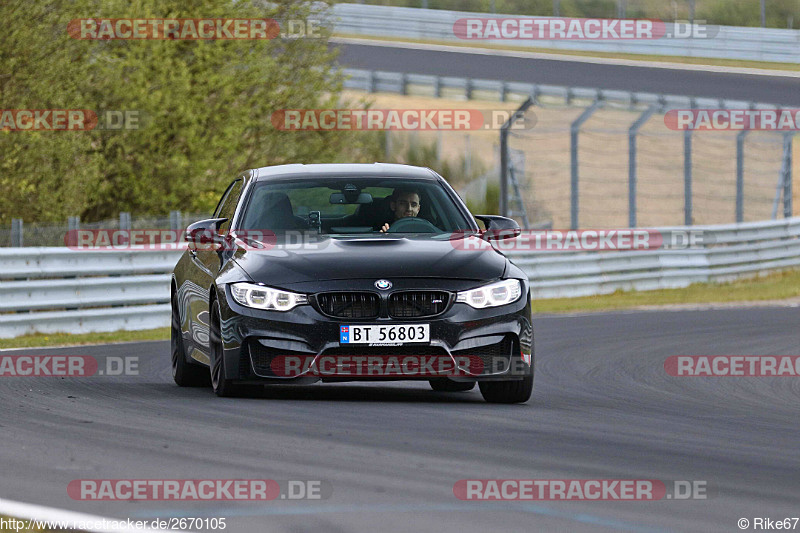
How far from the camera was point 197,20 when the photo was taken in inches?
1130

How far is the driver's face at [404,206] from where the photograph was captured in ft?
34.1

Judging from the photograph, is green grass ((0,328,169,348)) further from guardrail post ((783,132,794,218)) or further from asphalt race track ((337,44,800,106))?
asphalt race track ((337,44,800,106))

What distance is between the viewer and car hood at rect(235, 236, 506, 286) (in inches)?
362

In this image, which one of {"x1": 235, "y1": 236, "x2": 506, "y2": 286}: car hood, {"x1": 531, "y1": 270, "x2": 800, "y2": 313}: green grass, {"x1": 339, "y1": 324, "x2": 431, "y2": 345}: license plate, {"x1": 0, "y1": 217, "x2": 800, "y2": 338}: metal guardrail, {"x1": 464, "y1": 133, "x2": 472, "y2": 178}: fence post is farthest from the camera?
{"x1": 464, "y1": 133, "x2": 472, "y2": 178}: fence post

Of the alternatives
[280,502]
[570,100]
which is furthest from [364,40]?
[280,502]

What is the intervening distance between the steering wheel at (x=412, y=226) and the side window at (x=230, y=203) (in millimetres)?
1164

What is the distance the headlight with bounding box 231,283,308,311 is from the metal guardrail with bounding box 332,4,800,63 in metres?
37.6

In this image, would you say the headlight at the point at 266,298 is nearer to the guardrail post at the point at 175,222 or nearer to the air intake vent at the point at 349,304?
the air intake vent at the point at 349,304

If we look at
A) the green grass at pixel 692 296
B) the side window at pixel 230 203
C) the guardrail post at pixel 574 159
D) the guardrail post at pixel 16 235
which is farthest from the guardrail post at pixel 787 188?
the side window at pixel 230 203

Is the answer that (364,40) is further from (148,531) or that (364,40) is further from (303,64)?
(148,531)

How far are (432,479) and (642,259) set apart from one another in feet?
62.0

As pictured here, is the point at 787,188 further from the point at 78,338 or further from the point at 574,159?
the point at 78,338

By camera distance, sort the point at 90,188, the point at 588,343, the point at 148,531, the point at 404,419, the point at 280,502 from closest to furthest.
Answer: the point at 148,531
the point at 280,502
the point at 404,419
the point at 588,343
the point at 90,188

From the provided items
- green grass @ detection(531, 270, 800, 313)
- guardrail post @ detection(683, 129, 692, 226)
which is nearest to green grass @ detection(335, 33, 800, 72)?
guardrail post @ detection(683, 129, 692, 226)
